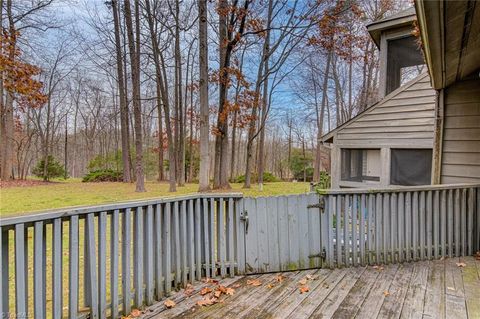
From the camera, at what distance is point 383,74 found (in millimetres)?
7328

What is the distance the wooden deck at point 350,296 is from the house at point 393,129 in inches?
127

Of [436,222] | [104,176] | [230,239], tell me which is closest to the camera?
[230,239]

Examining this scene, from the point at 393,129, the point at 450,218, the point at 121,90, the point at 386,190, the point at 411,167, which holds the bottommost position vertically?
the point at 450,218

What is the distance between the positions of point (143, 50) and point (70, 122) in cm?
→ 1264

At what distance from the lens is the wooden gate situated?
345cm

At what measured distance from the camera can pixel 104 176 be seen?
65.4 feet

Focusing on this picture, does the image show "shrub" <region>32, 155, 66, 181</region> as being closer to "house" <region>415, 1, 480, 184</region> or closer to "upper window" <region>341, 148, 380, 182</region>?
"upper window" <region>341, 148, 380, 182</region>

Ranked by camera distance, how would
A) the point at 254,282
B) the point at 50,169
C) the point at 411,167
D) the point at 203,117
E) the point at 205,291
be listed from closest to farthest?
the point at 205,291 < the point at 254,282 < the point at 411,167 < the point at 203,117 < the point at 50,169

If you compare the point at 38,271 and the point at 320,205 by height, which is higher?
the point at 320,205

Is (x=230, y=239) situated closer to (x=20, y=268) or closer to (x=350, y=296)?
(x=350, y=296)

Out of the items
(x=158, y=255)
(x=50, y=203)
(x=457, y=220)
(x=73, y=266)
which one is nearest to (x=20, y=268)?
(x=73, y=266)

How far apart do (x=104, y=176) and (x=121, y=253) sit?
18.9 m

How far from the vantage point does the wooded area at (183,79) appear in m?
11.4

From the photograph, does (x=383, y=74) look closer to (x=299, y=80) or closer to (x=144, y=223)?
(x=144, y=223)
